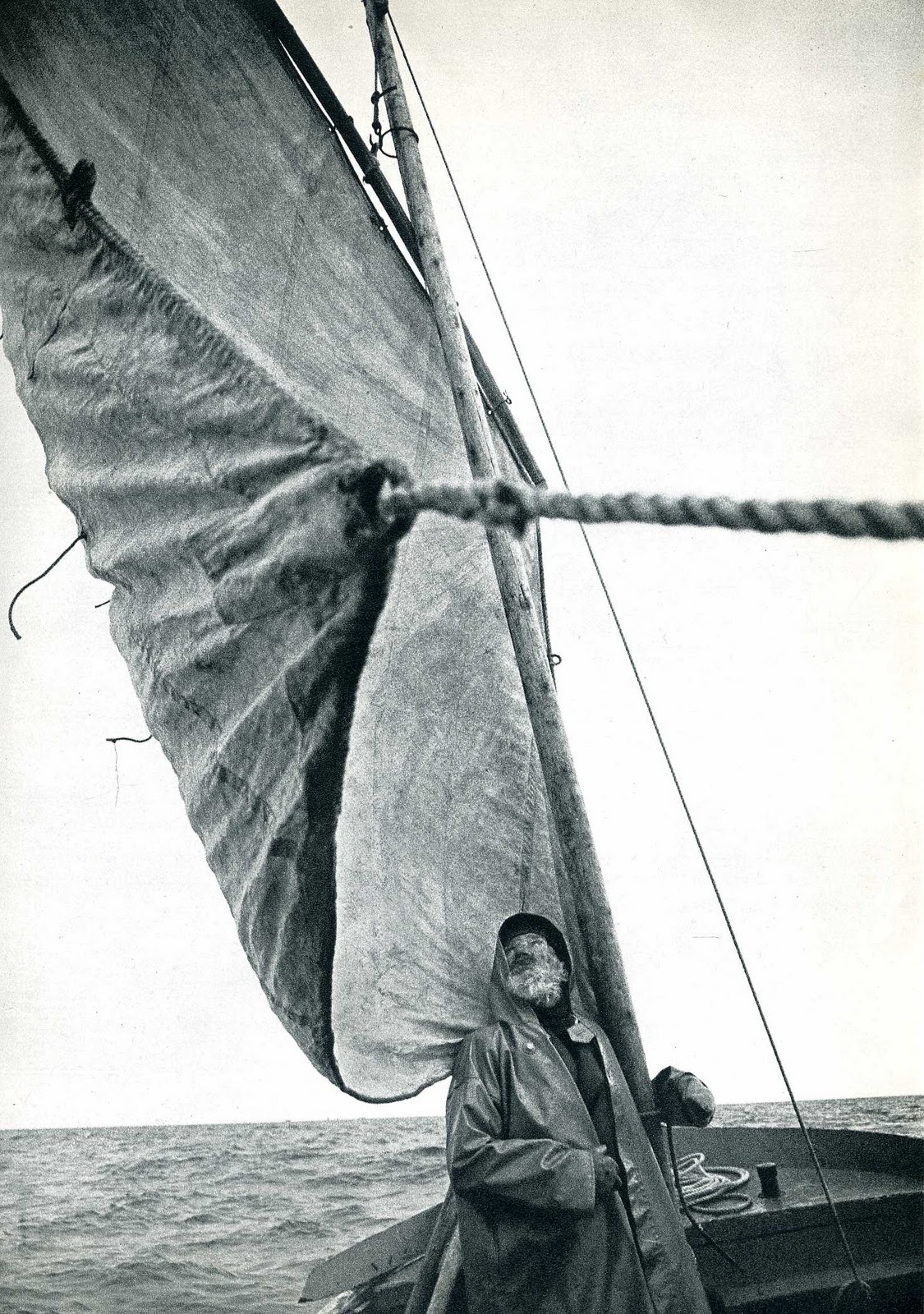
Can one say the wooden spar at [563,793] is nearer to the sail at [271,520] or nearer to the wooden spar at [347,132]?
the sail at [271,520]

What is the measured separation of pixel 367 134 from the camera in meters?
3.52

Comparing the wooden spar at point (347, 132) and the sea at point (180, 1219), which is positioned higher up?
the wooden spar at point (347, 132)

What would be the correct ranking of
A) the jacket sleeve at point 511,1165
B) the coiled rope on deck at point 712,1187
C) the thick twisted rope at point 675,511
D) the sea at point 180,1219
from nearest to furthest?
1. the thick twisted rope at point 675,511
2. the jacket sleeve at point 511,1165
3. the coiled rope on deck at point 712,1187
4. the sea at point 180,1219

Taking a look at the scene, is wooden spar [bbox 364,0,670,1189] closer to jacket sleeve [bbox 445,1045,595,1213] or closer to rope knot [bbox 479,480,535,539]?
jacket sleeve [bbox 445,1045,595,1213]

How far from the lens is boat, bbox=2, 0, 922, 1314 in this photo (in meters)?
1.69

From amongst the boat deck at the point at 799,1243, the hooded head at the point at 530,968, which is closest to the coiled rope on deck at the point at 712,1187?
the boat deck at the point at 799,1243

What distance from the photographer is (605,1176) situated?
182 cm

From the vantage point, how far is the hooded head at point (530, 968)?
6.72 feet

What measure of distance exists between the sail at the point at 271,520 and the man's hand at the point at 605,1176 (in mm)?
417

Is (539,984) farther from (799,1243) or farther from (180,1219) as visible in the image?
(180,1219)

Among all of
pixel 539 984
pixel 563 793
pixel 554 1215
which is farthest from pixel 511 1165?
pixel 563 793

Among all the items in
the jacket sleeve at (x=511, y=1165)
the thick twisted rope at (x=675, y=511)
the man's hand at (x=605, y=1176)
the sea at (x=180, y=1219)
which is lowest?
the sea at (x=180, y=1219)

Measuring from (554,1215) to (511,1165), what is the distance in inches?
4.3

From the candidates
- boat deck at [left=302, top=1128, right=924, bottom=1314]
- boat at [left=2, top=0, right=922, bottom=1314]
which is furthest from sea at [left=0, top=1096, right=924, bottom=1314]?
boat at [left=2, top=0, right=922, bottom=1314]
